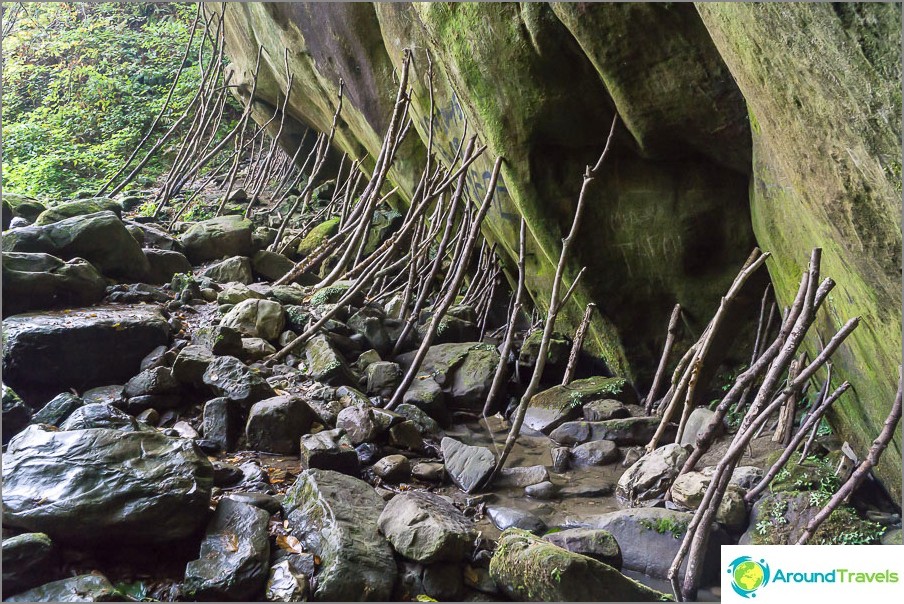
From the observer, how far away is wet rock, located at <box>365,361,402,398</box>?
5.11m

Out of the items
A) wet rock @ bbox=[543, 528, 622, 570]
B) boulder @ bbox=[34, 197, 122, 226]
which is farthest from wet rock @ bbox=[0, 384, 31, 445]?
boulder @ bbox=[34, 197, 122, 226]

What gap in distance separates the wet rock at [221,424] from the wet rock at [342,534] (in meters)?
0.84

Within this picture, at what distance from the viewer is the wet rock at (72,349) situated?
4066mm

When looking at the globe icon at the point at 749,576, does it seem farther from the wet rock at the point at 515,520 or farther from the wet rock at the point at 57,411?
the wet rock at the point at 57,411

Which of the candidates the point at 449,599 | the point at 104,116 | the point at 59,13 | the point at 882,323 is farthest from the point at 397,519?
the point at 59,13

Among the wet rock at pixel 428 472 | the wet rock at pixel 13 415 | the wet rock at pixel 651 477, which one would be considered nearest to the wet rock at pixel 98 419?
the wet rock at pixel 13 415

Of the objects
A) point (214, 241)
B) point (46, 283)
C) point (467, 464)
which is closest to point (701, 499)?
point (467, 464)

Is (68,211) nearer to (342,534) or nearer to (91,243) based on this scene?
(91,243)

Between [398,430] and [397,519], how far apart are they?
1335mm

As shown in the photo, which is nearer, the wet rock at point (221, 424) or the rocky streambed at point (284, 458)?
the rocky streambed at point (284, 458)

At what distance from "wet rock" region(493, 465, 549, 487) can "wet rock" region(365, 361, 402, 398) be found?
51.1 inches

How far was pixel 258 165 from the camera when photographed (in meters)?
12.0

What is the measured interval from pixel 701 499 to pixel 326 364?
287cm

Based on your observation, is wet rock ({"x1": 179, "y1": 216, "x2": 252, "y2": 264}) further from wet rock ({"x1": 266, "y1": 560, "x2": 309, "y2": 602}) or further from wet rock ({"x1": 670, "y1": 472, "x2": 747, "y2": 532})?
wet rock ({"x1": 670, "y1": 472, "x2": 747, "y2": 532})
